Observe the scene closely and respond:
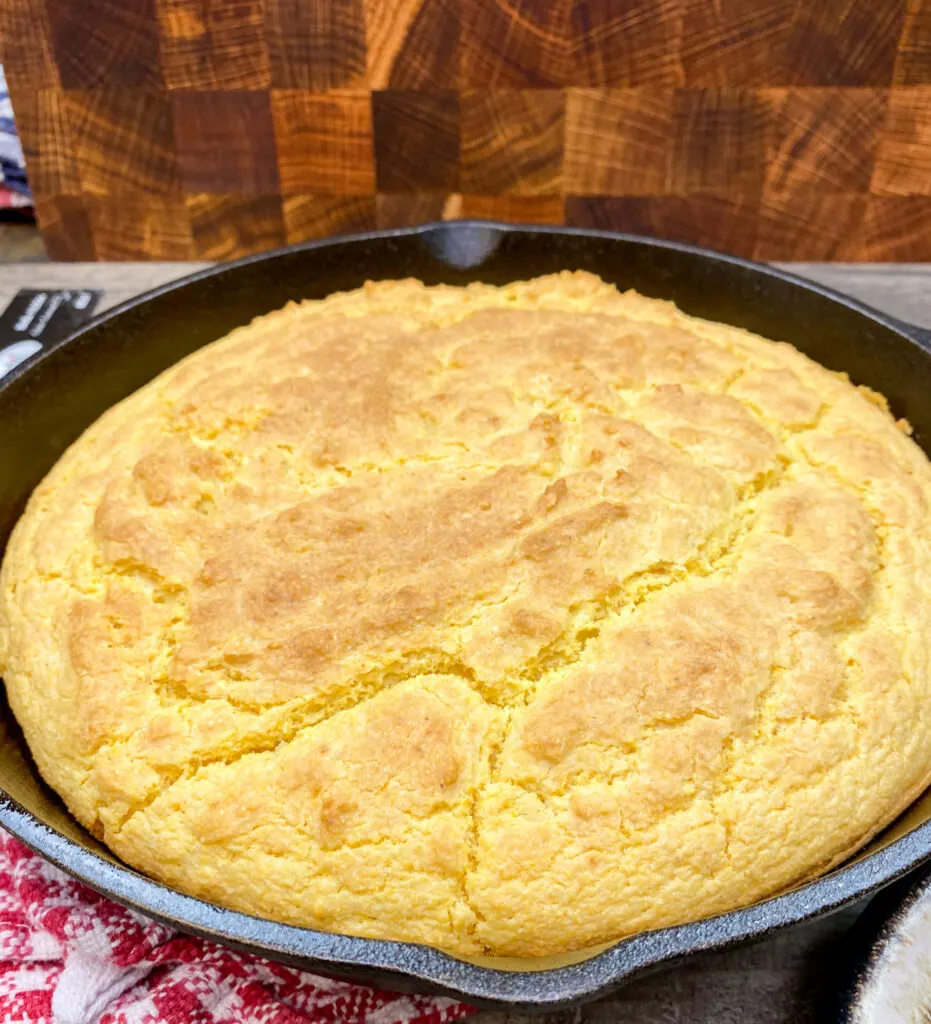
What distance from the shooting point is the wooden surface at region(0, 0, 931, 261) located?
2271 millimetres

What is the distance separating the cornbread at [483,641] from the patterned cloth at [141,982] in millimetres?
170

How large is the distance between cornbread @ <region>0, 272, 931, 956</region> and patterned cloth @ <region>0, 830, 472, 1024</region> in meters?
0.17

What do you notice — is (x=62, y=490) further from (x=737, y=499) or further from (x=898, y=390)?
(x=898, y=390)

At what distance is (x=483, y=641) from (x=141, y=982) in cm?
69

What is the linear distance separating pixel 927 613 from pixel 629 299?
0.93 metres

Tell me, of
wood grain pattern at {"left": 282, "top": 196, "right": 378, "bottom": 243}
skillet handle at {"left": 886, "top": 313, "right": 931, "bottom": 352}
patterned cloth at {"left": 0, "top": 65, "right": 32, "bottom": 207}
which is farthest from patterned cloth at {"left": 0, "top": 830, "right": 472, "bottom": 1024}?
patterned cloth at {"left": 0, "top": 65, "right": 32, "bottom": 207}

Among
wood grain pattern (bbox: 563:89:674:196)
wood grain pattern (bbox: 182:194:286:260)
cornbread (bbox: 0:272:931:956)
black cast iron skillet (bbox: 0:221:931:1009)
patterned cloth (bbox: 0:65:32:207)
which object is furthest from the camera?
patterned cloth (bbox: 0:65:32:207)

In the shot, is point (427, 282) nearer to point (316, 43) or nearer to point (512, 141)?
point (512, 141)

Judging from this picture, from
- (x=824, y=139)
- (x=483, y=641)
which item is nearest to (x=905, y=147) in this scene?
(x=824, y=139)

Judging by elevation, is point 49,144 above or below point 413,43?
below

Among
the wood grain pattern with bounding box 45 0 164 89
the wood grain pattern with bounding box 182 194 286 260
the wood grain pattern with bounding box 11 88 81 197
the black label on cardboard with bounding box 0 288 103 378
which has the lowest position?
the black label on cardboard with bounding box 0 288 103 378

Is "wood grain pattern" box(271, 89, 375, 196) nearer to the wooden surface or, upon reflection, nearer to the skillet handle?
the wooden surface

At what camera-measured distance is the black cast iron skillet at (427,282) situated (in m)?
1.05

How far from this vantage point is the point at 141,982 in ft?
4.59
